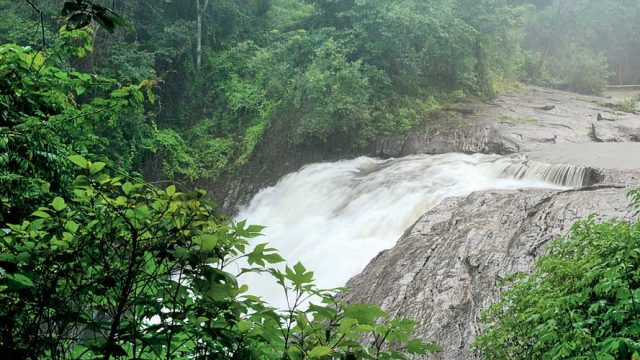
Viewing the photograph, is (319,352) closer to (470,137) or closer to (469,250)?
(469,250)

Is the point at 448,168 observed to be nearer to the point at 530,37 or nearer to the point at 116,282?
the point at 116,282

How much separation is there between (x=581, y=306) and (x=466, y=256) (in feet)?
9.64

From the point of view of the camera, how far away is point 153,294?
1597 mm

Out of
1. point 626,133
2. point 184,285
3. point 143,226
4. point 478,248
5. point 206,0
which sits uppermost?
point 206,0

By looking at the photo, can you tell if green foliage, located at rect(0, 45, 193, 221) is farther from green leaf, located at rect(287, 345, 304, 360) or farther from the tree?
green leaf, located at rect(287, 345, 304, 360)

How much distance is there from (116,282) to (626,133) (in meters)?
15.4

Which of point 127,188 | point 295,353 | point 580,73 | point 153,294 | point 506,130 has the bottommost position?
point 580,73

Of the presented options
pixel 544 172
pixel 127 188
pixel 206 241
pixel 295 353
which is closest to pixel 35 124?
pixel 127 188

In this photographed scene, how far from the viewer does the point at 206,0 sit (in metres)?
17.8

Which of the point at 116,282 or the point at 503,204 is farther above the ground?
the point at 116,282

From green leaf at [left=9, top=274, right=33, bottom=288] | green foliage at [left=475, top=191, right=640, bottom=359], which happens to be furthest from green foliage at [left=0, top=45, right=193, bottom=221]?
green foliage at [left=475, top=191, right=640, bottom=359]

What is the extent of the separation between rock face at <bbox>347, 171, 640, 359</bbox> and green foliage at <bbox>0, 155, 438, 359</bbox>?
368 centimetres

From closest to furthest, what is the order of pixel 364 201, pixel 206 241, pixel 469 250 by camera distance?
pixel 206 241 < pixel 469 250 < pixel 364 201

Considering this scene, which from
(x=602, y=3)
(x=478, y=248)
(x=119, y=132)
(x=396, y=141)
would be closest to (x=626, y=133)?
(x=396, y=141)
